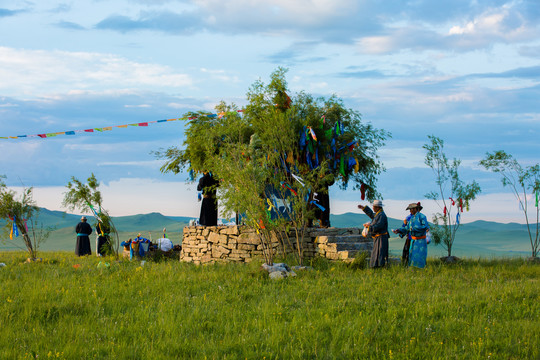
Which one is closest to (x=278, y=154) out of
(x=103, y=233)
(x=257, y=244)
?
(x=257, y=244)

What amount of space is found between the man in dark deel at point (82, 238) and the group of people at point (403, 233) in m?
14.4

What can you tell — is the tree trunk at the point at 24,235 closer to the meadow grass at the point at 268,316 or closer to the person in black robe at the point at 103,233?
the person in black robe at the point at 103,233

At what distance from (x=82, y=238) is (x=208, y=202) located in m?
7.44

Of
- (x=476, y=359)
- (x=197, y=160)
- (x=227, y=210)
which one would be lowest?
(x=476, y=359)

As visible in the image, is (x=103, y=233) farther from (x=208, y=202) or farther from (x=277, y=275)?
(x=277, y=275)

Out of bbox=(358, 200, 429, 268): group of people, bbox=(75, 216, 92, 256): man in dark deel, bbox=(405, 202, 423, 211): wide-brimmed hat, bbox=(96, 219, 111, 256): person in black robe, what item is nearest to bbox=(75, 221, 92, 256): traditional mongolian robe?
bbox=(75, 216, 92, 256): man in dark deel

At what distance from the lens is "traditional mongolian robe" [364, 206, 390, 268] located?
50.3ft

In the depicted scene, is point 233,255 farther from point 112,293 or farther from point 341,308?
point 341,308

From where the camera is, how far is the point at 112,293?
38.0 feet

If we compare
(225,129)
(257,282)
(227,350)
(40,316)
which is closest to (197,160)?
(225,129)

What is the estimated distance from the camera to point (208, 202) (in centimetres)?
2120

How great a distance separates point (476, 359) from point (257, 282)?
625 cm

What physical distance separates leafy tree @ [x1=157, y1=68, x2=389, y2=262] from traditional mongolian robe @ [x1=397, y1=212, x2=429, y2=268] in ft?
10.2

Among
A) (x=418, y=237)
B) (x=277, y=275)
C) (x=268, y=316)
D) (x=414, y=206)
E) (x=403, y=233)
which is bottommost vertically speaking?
(x=268, y=316)
